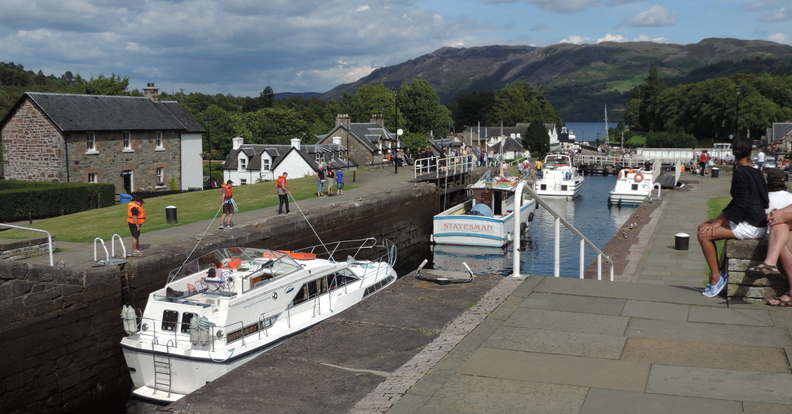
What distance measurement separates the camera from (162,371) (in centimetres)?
1431

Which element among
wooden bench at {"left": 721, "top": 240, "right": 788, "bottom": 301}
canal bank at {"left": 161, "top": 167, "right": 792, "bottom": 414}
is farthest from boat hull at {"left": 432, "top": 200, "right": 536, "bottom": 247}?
wooden bench at {"left": 721, "top": 240, "right": 788, "bottom": 301}

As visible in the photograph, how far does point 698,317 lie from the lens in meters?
7.80

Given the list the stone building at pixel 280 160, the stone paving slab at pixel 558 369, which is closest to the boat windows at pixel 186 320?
the stone paving slab at pixel 558 369

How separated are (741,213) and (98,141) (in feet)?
122

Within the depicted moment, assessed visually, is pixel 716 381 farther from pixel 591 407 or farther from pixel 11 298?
pixel 11 298

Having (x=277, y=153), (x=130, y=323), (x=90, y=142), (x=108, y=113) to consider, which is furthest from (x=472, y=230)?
(x=277, y=153)

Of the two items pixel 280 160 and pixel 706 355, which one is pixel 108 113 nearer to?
pixel 280 160

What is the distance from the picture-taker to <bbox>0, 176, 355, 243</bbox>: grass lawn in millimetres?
22516

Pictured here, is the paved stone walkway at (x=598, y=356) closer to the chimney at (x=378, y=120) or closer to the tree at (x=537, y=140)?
the chimney at (x=378, y=120)

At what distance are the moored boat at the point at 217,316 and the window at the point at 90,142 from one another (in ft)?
81.8

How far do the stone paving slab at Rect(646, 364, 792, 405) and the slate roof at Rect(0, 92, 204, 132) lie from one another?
3651 centimetres

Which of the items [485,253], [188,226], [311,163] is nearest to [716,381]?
[188,226]

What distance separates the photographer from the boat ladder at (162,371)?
14.2 meters

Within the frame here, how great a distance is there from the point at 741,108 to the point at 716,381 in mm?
98775
